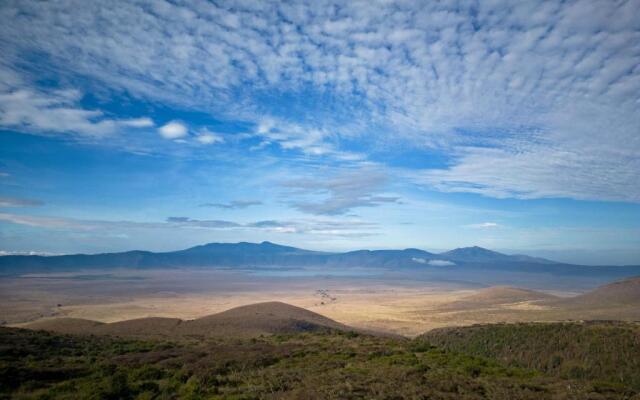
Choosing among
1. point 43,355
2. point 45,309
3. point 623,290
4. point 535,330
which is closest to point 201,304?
point 45,309

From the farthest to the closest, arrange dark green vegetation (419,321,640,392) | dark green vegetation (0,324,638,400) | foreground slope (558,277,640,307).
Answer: foreground slope (558,277,640,307) < dark green vegetation (419,321,640,392) < dark green vegetation (0,324,638,400)

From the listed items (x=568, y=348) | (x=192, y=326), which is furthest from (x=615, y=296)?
(x=192, y=326)

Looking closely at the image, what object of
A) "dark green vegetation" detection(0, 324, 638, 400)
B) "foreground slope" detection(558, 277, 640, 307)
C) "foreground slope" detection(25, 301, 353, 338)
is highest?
"dark green vegetation" detection(0, 324, 638, 400)

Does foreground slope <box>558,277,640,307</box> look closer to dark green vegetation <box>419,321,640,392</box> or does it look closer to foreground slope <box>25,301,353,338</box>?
dark green vegetation <box>419,321,640,392</box>

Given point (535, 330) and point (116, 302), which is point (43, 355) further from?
point (116, 302)

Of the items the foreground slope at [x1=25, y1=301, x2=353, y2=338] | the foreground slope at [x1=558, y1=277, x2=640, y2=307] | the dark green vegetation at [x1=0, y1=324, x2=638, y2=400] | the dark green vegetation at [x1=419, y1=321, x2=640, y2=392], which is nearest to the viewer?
the dark green vegetation at [x1=0, y1=324, x2=638, y2=400]

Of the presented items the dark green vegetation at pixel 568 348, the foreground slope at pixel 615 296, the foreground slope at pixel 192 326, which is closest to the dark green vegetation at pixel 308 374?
the dark green vegetation at pixel 568 348

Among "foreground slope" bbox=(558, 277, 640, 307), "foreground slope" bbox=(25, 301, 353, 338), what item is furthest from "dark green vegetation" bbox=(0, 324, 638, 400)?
"foreground slope" bbox=(558, 277, 640, 307)

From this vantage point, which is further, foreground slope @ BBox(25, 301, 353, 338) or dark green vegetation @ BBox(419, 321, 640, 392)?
foreground slope @ BBox(25, 301, 353, 338)
